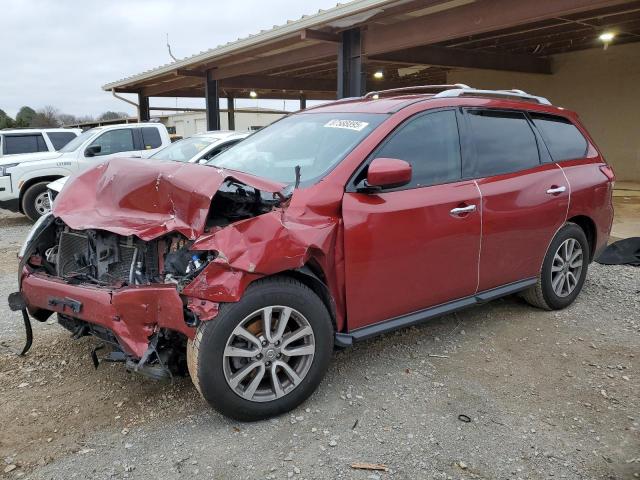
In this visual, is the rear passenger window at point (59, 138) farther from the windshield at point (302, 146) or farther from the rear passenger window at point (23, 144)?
the windshield at point (302, 146)

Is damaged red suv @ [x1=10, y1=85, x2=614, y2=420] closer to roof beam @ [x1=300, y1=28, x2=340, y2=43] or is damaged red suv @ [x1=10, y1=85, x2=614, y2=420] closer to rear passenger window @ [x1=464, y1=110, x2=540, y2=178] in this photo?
rear passenger window @ [x1=464, y1=110, x2=540, y2=178]

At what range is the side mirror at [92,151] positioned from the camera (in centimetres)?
1010

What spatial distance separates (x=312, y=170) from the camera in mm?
3250

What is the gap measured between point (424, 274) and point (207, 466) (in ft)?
5.75

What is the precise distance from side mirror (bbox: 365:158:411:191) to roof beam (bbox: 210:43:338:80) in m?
7.58

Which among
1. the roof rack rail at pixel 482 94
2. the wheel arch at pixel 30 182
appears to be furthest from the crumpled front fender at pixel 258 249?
the wheel arch at pixel 30 182

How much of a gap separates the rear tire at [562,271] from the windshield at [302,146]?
210cm

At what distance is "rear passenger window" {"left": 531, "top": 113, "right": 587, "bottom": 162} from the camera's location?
4395mm

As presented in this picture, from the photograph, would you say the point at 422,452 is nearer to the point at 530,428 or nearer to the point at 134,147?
the point at 530,428

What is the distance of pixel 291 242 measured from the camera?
279cm

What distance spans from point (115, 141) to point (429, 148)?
28.1 ft

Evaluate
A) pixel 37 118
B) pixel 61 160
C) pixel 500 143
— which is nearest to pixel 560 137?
pixel 500 143

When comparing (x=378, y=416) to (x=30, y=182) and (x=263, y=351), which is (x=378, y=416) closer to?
(x=263, y=351)

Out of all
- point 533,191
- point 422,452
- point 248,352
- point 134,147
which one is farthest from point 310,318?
point 134,147
